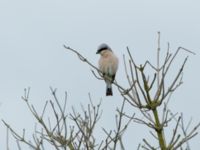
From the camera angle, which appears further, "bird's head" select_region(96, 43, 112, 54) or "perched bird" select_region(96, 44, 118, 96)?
"bird's head" select_region(96, 43, 112, 54)

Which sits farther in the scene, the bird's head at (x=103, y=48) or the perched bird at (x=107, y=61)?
the bird's head at (x=103, y=48)

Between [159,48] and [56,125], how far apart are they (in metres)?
1.47

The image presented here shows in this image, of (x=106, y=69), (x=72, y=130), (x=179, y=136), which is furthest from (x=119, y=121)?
(x=106, y=69)

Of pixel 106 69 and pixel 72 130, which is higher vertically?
pixel 106 69

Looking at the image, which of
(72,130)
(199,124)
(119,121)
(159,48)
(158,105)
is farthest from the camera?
(72,130)

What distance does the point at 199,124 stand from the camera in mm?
2984

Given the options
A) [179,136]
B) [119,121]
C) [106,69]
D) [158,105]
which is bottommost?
[179,136]

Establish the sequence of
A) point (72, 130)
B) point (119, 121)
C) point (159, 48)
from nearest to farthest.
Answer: point (159, 48) < point (119, 121) < point (72, 130)

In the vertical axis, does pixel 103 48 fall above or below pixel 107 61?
above

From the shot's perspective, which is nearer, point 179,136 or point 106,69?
point 179,136

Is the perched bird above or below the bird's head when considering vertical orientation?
below

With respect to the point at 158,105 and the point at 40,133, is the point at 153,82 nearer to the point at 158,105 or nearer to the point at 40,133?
the point at 158,105

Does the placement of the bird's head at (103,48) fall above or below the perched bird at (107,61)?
above

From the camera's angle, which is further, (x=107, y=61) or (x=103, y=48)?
(x=103, y=48)
